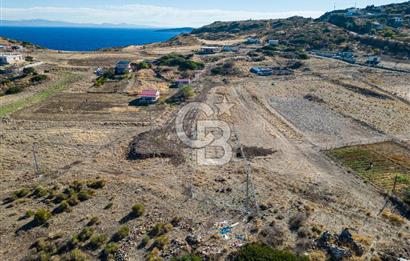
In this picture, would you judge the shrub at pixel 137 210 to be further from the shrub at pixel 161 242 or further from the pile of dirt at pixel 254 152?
the pile of dirt at pixel 254 152

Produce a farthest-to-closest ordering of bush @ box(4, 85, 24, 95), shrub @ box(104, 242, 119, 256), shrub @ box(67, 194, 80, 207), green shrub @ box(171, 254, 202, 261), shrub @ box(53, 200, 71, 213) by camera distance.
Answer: bush @ box(4, 85, 24, 95) < shrub @ box(67, 194, 80, 207) < shrub @ box(53, 200, 71, 213) < shrub @ box(104, 242, 119, 256) < green shrub @ box(171, 254, 202, 261)

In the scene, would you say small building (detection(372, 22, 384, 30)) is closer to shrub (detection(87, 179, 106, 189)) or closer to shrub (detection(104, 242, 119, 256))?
shrub (detection(87, 179, 106, 189))

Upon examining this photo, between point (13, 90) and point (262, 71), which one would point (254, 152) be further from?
point (13, 90)

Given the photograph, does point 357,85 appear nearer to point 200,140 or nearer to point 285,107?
point 285,107

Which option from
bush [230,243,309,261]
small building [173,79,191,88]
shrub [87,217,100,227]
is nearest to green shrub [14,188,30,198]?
shrub [87,217,100,227]

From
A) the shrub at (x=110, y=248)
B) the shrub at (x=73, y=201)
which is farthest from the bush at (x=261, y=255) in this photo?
the shrub at (x=73, y=201)

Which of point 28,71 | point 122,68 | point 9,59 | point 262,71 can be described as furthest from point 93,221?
point 9,59

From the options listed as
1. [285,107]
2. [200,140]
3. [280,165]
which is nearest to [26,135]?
[200,140]
